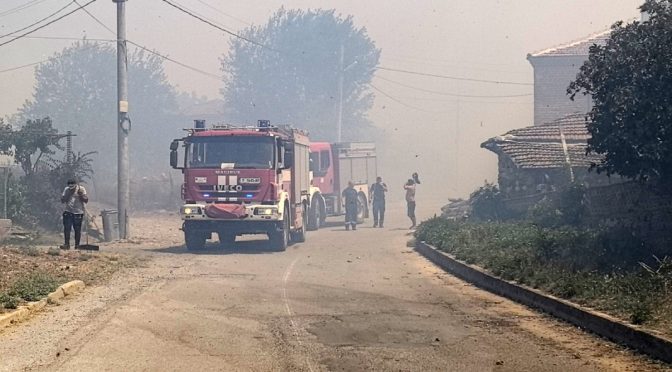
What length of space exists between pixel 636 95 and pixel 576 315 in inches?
160

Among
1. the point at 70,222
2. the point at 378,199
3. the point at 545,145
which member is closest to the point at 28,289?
the point at 70,222

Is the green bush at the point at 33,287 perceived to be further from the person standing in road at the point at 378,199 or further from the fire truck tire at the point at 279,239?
the person standing in road at the point at 378,199

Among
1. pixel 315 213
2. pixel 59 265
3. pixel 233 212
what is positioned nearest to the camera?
pixel 59 265

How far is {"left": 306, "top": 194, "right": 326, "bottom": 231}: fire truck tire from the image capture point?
97.5 ft

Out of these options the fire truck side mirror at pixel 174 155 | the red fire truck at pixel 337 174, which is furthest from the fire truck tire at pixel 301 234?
the fire truck side mirror at pixel 174 155

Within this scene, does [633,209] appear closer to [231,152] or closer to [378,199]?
[231,152]

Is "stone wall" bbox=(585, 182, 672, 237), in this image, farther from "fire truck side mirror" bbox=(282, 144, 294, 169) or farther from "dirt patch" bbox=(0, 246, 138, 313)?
"dirt patch" bbox=(0, 246, 138, 313)

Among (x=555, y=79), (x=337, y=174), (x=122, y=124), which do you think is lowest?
(x=337, y=174)

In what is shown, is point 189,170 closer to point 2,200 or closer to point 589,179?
point 2,200

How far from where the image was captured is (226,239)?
23453 mm

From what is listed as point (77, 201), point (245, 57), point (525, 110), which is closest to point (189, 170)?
point (77, 201)

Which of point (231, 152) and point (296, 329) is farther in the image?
point (231, 152)

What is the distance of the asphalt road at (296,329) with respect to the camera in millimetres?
7648

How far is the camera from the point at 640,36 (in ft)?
42.0
